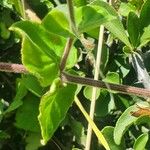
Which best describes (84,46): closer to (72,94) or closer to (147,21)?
(147,21)

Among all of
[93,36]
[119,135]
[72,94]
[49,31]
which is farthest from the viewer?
[93,36]

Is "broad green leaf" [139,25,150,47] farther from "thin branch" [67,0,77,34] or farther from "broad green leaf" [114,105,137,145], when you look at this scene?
"thin branch" [67,0,77,34]

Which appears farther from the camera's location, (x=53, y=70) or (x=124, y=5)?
(x=124, y=5)

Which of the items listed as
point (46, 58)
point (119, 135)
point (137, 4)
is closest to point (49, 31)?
point (46, 58)

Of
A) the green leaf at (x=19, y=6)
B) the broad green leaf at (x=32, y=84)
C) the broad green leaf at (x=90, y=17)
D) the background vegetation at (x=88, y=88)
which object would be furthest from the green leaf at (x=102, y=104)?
the broad green leaf at (x=90, y=17)

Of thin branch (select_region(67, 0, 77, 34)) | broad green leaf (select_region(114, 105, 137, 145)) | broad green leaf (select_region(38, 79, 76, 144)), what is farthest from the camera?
broad green leaf (select_region(114, 105, 137, 145))

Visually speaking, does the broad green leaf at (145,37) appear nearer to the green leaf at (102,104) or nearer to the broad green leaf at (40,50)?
the green leaf at (102,104)

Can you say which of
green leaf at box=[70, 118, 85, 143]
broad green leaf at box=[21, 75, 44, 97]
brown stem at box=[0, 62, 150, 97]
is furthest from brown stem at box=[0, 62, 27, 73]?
green leaf at box=[70, 118, 85, 143]

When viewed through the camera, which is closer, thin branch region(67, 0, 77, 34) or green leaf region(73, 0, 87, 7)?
thin branch region(67, 0, 77, 34)
